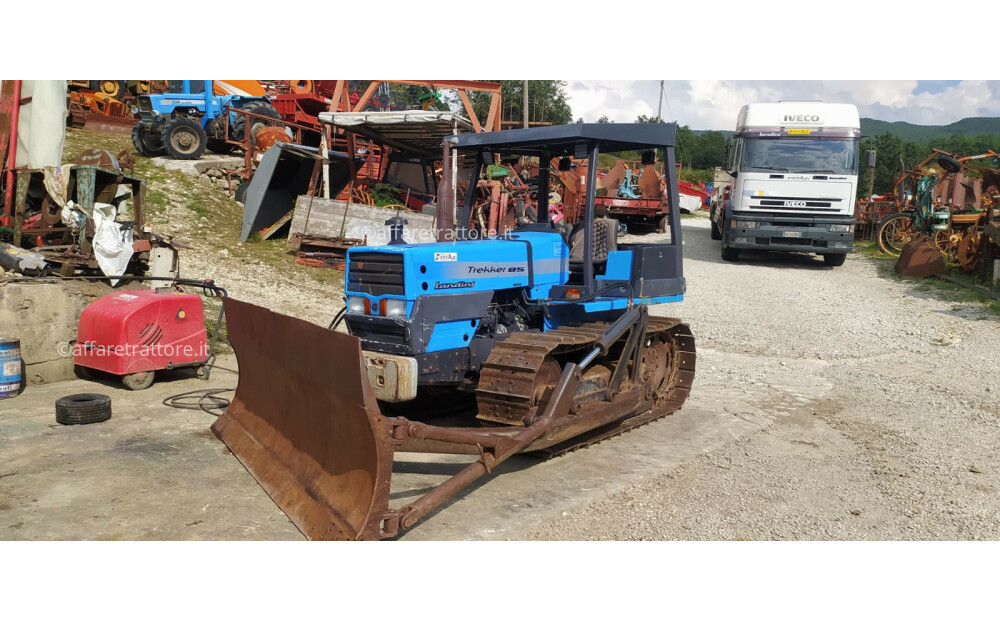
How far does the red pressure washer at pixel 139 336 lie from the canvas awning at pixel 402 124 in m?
→ 7.09

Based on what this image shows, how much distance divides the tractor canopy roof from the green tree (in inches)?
1621

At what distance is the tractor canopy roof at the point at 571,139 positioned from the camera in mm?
5887

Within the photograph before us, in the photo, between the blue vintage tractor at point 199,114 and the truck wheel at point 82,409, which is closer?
the truck wheel at point 82,409

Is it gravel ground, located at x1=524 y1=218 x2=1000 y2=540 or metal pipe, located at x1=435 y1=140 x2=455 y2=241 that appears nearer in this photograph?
gravel ground, located at x1=524 y1=218 x2=1000 y2=540

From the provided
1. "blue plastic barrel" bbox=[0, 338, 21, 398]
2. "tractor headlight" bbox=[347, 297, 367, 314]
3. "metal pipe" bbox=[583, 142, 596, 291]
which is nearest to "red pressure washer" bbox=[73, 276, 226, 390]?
"blue plastic barrel" bbox=[0, 338, 21, 398]

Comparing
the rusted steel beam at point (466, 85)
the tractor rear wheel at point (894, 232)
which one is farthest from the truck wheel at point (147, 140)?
the tractor rear wheel at point (894, 232)

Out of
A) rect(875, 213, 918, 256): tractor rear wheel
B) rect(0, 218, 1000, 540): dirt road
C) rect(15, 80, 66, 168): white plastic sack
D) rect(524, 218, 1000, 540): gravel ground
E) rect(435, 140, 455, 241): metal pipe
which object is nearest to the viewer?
rect(0, 218, 1000, 540): dirt road

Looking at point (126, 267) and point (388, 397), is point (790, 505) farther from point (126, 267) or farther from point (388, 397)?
point (126, 267)

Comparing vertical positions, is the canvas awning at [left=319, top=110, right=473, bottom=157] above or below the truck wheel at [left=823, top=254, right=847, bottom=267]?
above

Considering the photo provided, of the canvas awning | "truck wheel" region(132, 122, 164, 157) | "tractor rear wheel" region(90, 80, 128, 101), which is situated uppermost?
"tractor rear wheel" region(90, 80, 128, 101)

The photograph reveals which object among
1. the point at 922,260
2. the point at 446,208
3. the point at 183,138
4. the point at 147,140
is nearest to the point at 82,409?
the point at 446,208

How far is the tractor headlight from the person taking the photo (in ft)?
18.5

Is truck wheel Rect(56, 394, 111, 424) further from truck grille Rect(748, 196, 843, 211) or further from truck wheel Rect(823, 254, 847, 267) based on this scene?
truck wheel Rect(823, 254, 847, 267)

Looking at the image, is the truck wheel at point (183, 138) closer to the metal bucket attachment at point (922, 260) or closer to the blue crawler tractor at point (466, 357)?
the blue crawler tractor at point (466, 357)
